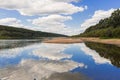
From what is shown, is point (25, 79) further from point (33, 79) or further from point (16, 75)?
point (16, 75)

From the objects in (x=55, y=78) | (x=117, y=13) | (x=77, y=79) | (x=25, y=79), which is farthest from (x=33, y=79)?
(x=117, y=13)

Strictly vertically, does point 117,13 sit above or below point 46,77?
above

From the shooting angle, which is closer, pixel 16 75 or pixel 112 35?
pixel 16 75

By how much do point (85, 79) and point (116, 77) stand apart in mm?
2983

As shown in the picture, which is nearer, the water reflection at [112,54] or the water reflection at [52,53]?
the water reflection at [112,54]

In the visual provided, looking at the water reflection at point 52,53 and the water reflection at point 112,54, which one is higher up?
the water reflection at point 112,54

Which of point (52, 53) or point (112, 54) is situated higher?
point (112, 54)

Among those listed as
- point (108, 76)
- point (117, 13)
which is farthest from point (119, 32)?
point (108, 76)

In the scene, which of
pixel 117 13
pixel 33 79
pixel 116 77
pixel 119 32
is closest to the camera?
pixel 33 79

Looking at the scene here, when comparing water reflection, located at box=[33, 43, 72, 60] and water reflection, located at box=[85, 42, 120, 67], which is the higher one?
water reflection, located at box=[85, 42, 120, 67]

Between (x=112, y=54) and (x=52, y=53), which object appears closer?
(x=112, y=54)

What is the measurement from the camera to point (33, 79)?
1888 cm

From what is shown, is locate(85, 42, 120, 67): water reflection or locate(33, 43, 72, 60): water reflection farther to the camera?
locate(33, 43, 72, 60): water reflection

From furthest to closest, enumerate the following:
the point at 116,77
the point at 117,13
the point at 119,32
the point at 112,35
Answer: the point at 117,13, the point at 112,35, the point at 119,32, the point at 116,77
